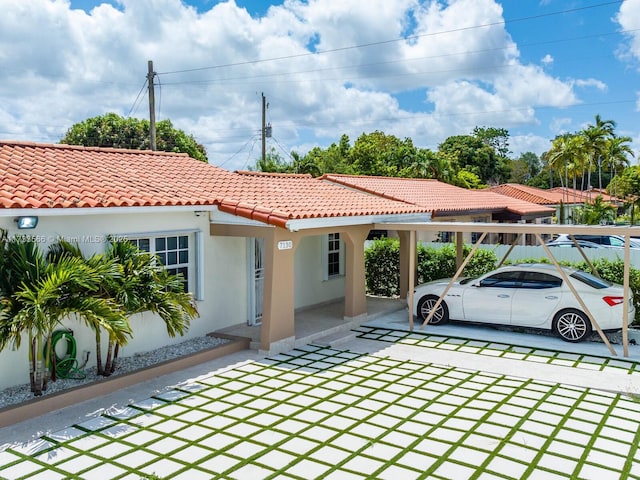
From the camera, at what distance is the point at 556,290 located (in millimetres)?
11492

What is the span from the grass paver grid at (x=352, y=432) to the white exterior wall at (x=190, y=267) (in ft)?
5.71

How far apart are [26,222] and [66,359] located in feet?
7.02

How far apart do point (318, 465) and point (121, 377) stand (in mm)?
3825

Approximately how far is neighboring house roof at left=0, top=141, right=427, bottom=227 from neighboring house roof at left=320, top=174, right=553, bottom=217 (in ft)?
6.42

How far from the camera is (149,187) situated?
10.4 meters

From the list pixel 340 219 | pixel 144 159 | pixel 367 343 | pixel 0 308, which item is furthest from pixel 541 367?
pixel 144 159

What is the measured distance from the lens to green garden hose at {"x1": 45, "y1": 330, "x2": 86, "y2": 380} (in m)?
8.30

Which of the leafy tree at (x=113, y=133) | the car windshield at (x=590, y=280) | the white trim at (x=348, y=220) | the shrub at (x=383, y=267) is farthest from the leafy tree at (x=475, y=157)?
the car windshield at (x=590, y=280)

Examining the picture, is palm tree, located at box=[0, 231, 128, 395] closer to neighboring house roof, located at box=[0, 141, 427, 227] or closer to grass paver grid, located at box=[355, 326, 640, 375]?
neighboring house roof, located at box=[0, 141, 427, 227]

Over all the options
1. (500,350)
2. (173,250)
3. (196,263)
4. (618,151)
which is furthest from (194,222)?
(618,151)

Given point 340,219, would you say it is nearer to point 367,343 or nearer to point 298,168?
point 367,343

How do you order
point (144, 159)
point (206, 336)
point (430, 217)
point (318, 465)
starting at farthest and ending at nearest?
point (430, 217), point (144, 159), point (206, 336), point (318, 465)

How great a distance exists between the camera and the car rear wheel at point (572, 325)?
37.1ft

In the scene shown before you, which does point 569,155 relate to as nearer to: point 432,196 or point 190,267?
point 432,196
